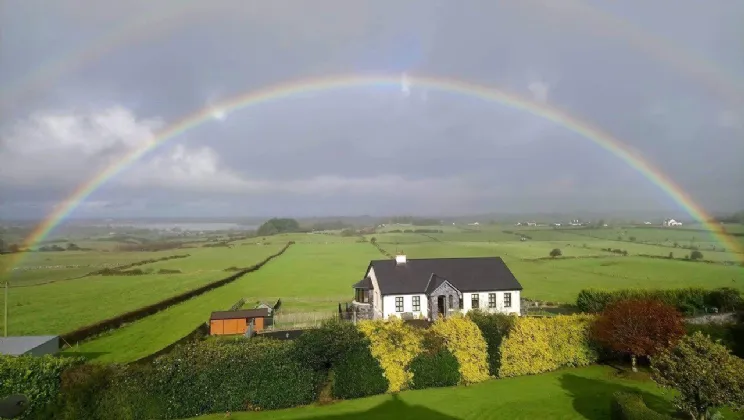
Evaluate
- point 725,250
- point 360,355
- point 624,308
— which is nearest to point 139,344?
point 360,355

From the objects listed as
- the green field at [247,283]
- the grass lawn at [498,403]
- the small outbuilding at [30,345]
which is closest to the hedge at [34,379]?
the grass lawn at [498,403]

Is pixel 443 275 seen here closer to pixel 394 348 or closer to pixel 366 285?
pixel 366 285

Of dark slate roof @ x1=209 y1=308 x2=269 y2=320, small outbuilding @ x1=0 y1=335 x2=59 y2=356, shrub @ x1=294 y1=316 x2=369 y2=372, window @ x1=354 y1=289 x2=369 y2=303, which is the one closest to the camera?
shrub @ x1=294 y1=316 x2=369 y2=372

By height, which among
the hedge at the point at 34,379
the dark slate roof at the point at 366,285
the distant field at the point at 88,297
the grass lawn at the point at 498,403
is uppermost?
the dark slate roof at the point at 366,285

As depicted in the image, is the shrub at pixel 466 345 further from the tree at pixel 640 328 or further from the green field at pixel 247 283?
the green field at pixel 247 283

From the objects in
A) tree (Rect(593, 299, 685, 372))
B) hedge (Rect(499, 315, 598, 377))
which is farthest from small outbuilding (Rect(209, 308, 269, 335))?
tree (Rect(593, 299, 685, 372))

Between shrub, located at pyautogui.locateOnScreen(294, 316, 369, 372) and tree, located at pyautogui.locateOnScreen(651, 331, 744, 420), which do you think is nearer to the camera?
tree, located at pyautogui.locateOnScreen(651, 331, 744, 420)

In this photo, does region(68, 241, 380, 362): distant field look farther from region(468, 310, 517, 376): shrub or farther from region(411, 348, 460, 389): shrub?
region(468, 310, 517, 376): shrub
